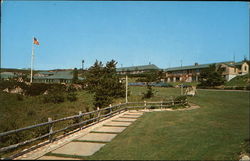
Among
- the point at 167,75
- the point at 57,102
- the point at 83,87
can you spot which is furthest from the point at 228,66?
the point at 57,102

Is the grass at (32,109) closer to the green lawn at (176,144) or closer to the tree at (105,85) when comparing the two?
the tree at (105,85)

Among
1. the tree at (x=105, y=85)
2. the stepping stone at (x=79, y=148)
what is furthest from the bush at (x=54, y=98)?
the stepping stone at (x=79, y=148)

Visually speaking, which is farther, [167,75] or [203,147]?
[167,75]

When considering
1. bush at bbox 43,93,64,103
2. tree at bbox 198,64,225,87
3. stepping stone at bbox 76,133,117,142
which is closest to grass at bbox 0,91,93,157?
bush at bbox 43,93,64,103

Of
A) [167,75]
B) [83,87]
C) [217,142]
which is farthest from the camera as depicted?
[167,75]

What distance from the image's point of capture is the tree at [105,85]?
2273 centimetres

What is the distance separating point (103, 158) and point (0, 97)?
3416 cm

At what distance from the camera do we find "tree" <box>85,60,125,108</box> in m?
22.7

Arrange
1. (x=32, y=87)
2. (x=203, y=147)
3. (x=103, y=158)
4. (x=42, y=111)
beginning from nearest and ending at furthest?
(x=103, y=158) → (x=203, y=147) → (x=42, y=111) → (x=32, y=87)

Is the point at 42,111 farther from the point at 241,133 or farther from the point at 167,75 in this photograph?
the point at 167,75

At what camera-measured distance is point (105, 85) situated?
24.5m

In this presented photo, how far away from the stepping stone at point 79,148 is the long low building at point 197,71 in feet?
169

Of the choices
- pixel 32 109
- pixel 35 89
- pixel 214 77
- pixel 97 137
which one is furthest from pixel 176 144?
Result: pixel 214 77

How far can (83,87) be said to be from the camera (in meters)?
48.2
